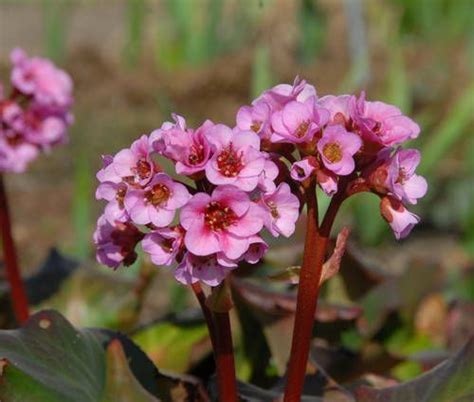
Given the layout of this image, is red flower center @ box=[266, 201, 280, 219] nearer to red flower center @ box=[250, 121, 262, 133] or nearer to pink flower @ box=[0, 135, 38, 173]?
red flower center @ box=[250, 121, 262, 133]

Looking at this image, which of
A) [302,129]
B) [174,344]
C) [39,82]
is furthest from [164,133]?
[39,82]

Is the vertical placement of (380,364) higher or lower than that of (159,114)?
higher

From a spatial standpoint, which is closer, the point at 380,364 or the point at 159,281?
the point at 380,364

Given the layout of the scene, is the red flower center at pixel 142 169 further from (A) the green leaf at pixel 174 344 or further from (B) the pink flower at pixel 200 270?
(A) the green leaf at pixel 174 344

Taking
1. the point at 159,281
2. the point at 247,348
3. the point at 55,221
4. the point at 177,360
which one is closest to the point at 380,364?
the point at 247,348

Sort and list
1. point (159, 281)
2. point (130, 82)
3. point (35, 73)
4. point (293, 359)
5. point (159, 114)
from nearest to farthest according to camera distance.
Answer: point (293, 359), point (35, 73), point (159, 281), point (159, 114), point (130, 82)

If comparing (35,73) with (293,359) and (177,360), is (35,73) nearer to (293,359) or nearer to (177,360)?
(177,360)

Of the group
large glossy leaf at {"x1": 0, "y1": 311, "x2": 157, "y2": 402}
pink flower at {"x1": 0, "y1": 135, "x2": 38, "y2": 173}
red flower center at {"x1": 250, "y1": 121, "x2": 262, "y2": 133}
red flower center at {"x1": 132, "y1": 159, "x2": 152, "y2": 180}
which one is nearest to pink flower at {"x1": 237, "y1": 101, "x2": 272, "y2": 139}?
red flower center at {"x1": 250, "y1": 121, "x2": 262, "y2": 133}

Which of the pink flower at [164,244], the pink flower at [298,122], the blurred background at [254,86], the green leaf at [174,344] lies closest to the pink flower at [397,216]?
the pink flower at [298,122]
